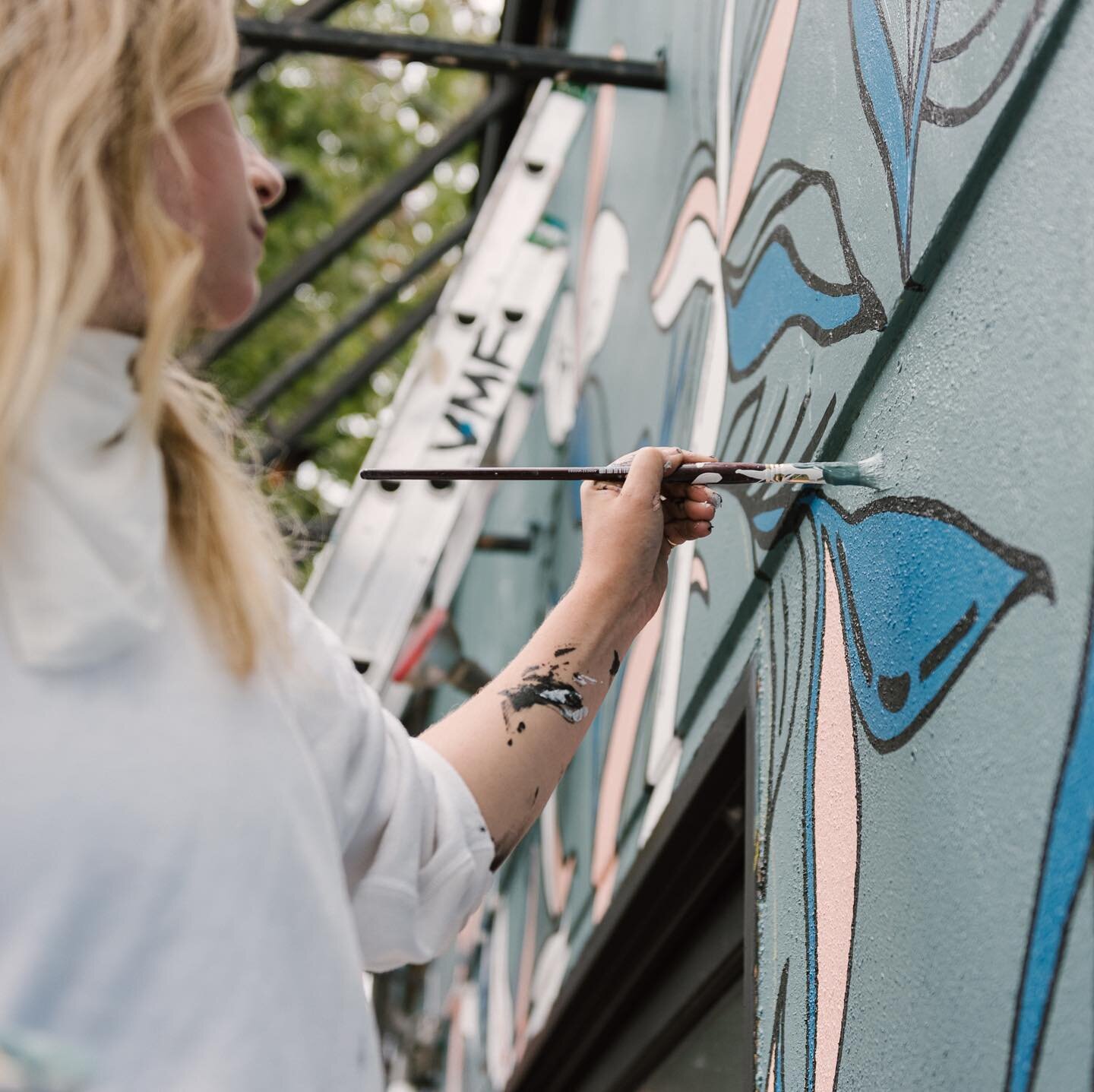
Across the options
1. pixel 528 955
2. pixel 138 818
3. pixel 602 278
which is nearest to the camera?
pixel 138 818

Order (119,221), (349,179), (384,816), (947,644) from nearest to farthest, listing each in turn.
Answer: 1. (119,221)
2. (384,816)
3. (947,644)
4. (349,179)

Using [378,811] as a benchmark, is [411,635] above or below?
below

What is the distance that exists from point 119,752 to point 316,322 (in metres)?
11.3

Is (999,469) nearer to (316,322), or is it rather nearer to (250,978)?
(250,978)

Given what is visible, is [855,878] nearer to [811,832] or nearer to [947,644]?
[811,832]

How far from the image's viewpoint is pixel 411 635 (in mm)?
4043

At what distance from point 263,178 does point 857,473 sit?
0.75 metres

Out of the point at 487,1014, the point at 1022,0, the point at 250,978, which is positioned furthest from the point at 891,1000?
the point at 487,1014

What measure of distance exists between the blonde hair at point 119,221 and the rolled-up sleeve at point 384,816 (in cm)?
8

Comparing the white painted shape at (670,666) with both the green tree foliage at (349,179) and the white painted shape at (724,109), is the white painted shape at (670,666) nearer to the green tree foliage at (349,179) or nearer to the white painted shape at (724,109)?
the white painted shape at (724,109)

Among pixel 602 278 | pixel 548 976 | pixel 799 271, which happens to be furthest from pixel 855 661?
pixel 548 976

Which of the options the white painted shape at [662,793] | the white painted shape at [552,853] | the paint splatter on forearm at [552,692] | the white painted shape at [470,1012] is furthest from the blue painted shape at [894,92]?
the white painted shape at [470,1012]

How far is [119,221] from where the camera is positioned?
106 cm

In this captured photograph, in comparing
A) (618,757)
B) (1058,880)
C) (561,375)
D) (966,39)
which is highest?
(966,39)
